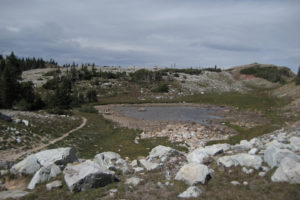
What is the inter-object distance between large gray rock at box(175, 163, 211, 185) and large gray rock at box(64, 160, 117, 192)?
3.69m

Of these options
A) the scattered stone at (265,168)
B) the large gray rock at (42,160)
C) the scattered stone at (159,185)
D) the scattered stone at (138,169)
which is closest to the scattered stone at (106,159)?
the large gray rock at (42,160)

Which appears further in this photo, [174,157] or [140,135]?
[140,135]

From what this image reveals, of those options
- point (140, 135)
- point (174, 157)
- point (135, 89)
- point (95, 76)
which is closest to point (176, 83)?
point (135, 89)

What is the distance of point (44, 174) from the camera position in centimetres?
1109

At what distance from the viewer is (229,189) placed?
30.1ft

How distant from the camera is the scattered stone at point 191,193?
28.3 feet

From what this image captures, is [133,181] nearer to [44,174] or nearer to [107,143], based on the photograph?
[44,174]

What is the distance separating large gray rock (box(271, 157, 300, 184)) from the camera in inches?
345

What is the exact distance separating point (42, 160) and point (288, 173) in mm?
13288

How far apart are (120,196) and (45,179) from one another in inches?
182

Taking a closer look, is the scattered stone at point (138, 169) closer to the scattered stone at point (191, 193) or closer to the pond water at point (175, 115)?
the scattered stone at point (191, 193)

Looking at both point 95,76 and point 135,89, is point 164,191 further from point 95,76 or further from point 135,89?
point 95,76

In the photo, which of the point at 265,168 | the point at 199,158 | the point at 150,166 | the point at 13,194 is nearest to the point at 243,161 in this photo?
the point at 265,168

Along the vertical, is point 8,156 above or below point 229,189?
below
